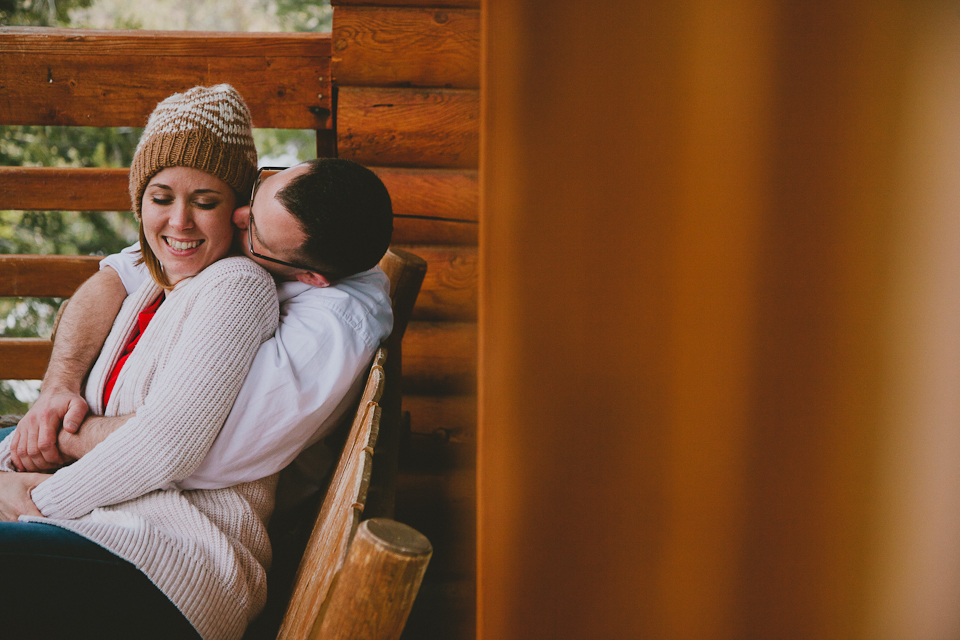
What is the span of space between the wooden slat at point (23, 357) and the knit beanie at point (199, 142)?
172 cm

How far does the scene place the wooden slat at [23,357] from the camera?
261 centimetres

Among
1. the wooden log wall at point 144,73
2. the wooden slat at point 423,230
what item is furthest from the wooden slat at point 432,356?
the wooden log wall at point 144,73

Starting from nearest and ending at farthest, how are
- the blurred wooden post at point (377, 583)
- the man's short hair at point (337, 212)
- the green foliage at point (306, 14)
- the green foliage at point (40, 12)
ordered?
the blurred wooden post at point (377, 583), the man's short hair at point (337, 212), the green foliage at point (40, 12), the green foliage at point (306, 14)

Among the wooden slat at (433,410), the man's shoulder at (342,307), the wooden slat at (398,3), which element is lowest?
the wooden slat at (433,410)

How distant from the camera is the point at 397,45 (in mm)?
2307

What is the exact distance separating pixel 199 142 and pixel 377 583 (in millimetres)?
1102

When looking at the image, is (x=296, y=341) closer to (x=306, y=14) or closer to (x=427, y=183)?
(x=427, y=183)

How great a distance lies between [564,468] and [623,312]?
9cm

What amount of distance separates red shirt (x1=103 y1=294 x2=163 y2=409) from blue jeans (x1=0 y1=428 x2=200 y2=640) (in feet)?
1.11

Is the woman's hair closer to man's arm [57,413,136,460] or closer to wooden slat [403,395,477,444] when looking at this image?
man's arm [57,413,136,460]

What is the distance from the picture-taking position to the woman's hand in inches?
42.6

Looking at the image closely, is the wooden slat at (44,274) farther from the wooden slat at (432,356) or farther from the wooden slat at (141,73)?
the wooden slat at (432,356)

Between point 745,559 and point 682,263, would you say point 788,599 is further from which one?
point 682,263

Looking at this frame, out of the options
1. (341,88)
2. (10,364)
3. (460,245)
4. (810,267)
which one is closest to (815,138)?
(810,267)
